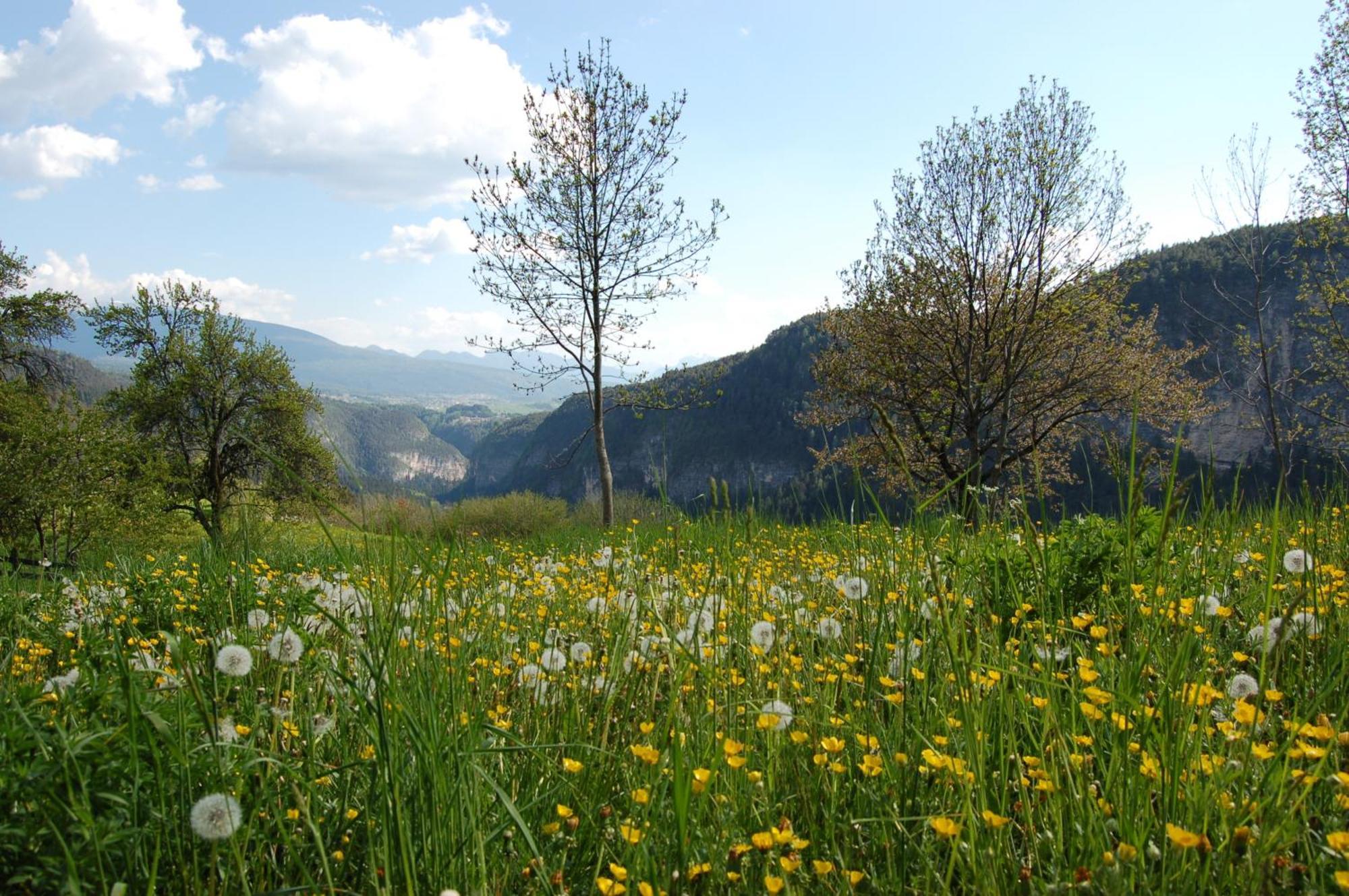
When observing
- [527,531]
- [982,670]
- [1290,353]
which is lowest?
[527,531]

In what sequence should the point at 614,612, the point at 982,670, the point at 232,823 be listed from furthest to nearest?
the point at 614,612 < the point at 982,670 < the point at 232,823

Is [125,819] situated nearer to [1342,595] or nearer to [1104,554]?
[1104,554]

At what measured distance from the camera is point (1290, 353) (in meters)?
95.2

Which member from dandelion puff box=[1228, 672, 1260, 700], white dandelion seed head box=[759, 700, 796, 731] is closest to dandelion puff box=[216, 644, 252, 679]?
white dandelion seed head box=[759, 700, 796, 731]

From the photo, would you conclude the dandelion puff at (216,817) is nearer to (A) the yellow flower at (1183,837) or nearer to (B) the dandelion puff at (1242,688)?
(A) the yellow flower at (1183,837)

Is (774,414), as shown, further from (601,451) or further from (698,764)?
(698,764)

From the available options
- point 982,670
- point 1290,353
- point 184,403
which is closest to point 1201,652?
point 982,670

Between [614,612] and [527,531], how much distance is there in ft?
67.3

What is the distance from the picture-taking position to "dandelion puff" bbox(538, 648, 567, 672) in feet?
8.20

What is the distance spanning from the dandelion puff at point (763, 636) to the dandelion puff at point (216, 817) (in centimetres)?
176

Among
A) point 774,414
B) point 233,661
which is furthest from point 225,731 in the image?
point 774,414

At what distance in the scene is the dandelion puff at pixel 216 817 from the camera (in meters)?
1.26

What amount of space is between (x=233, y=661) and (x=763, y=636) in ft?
5.55

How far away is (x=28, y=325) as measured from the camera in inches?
1133
